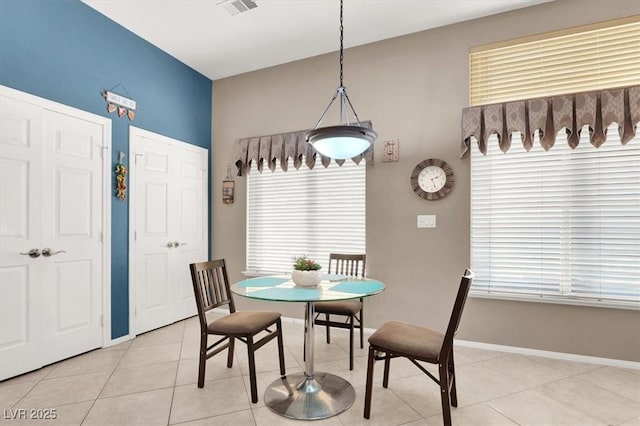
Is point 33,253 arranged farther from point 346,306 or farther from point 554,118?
point 554,118

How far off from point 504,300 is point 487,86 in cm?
203

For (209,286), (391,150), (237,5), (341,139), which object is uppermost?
(237,5)

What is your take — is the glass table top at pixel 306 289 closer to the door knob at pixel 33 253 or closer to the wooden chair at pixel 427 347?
the wooden chair at pixel 427 347

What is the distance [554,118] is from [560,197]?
2.26 ft

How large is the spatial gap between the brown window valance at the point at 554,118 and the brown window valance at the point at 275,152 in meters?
1.13

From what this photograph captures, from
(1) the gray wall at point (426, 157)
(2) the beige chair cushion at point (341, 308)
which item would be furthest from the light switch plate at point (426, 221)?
(2) the beige chair cushion at point (341, 308)

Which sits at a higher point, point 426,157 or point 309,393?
point 426,157

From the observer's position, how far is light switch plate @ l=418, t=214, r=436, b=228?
3.34m

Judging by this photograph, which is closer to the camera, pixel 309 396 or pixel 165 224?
pixel 309 396

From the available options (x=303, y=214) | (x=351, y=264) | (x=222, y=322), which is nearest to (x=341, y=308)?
(x=351, y=264)

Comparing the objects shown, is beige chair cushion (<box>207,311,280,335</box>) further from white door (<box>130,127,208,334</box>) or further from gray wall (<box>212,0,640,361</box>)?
white door (<box>130,127,208,334</box>)

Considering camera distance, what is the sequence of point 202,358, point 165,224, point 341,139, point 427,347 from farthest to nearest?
point 165,224 → point 202,358 → point 341,139 → point 427,347

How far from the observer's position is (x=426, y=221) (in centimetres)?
336

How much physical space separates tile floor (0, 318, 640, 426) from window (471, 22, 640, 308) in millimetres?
691
